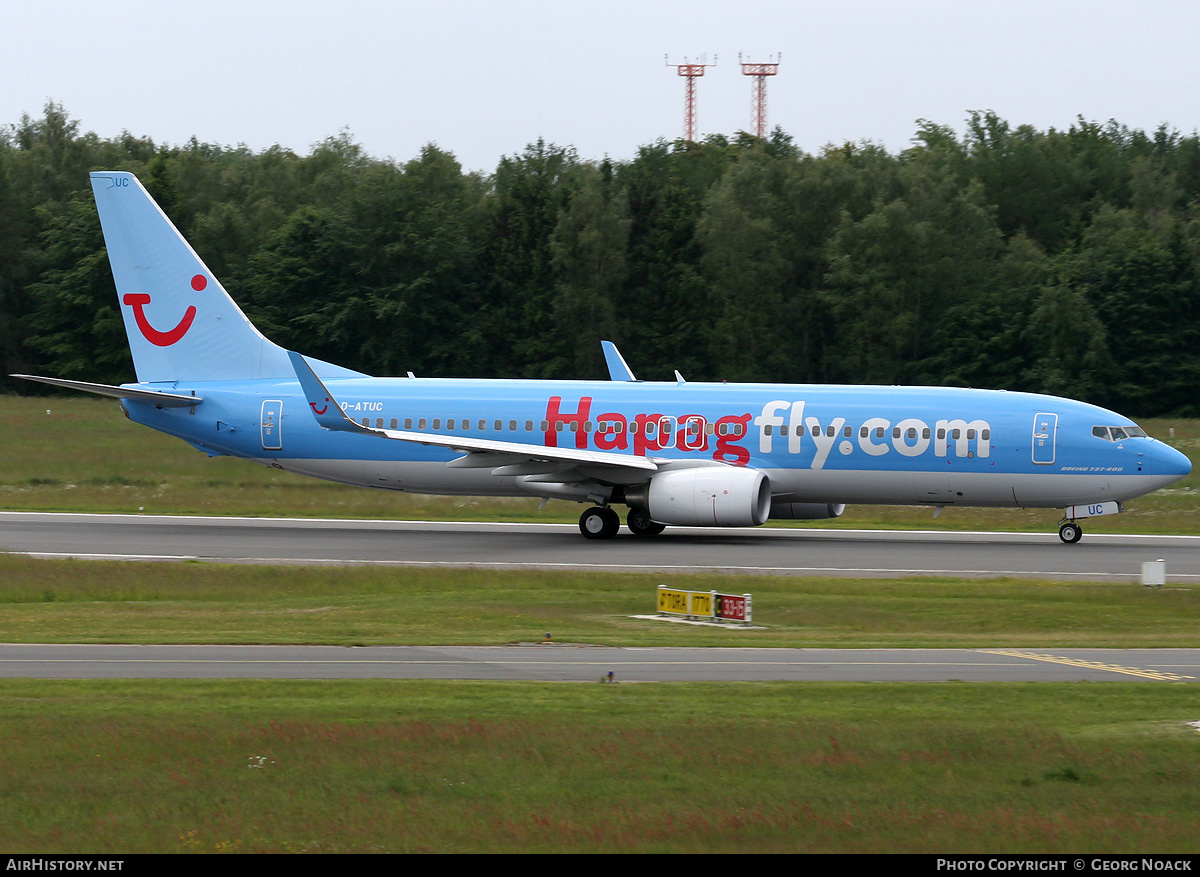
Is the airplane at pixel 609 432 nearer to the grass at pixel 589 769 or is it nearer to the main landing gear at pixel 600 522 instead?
the main landing gear at pixel 600 522

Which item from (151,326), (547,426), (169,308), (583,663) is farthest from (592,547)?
(583,663)

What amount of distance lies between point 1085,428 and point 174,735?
2663 centimetres

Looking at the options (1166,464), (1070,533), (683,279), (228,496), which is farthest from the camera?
(683,279)

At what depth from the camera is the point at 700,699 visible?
16.4 m

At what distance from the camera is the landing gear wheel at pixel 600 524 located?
37219mm

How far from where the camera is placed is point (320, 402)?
36031mm

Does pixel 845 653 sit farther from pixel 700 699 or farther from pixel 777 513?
pixel 777 513

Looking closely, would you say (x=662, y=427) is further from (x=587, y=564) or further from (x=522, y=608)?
(x=522, y=608)

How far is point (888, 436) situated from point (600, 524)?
764cm

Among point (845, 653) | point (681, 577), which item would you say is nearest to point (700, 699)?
point (845, 653)

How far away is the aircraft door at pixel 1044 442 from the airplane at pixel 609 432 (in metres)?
0.04

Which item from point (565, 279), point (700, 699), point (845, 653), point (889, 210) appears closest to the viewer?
point (700, 699)

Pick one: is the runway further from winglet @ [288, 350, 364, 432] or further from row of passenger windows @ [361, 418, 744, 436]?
winglet @ [288, 350, 364, 432]

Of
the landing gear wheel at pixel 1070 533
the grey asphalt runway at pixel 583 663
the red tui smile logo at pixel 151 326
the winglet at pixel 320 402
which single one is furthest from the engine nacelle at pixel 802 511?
the red tui smile logo at pixel 151 326
